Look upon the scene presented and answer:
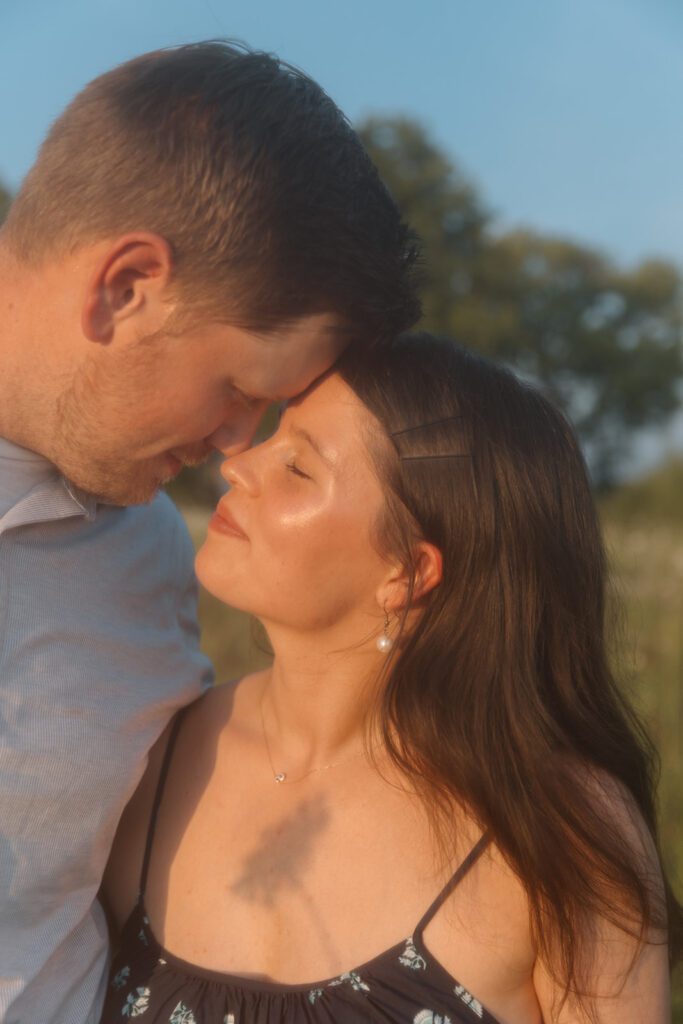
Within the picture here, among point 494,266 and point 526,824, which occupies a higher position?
point 494,266

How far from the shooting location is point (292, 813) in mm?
3039

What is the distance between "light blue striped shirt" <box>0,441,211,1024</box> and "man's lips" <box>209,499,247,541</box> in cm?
22

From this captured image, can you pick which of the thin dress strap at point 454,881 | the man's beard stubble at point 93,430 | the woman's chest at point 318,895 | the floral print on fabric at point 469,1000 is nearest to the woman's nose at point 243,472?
the man's beard stubble at point 93,430

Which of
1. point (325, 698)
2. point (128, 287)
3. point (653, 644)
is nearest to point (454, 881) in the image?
point (325, 698)

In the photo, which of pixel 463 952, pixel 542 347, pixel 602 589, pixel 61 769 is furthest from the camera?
pixel 542 347

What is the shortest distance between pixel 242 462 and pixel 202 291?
526 millimetres

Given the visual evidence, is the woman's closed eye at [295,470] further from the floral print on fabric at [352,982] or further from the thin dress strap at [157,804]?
the floral print on fabric at [352,982]

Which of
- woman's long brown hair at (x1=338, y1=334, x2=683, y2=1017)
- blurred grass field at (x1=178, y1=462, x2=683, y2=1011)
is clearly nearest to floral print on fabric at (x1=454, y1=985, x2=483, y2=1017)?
woman's long brown hair at (x1=338, y1=334, x2=683, y2=1017)

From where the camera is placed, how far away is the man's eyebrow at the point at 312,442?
2.95 meters

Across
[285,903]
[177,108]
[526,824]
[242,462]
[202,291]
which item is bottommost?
[285,903]

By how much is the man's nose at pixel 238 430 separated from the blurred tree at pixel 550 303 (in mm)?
18173

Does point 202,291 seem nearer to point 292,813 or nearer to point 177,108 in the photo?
point 177,108

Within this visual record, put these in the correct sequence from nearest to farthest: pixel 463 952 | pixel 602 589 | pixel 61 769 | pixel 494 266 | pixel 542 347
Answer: pixel 61 769 < pixel 463 952 < pixel 602 589 < pixel 494 266 < pixel 542 347

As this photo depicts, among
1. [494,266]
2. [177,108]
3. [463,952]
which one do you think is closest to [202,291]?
[177,108]
